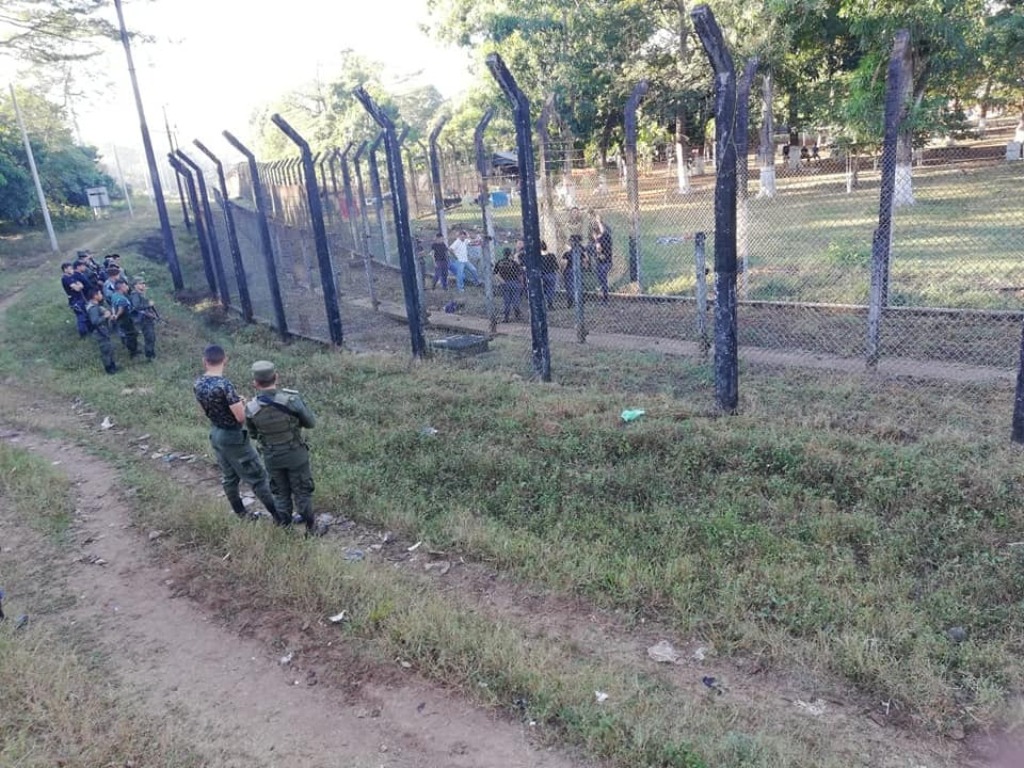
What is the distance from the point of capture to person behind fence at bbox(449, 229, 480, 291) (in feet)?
43.7

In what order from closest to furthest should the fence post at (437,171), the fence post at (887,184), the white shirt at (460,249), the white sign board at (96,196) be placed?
the fence post at (887,184), the fence post at (437,171), the white shirt at (460,249), the white sign board at (96,196)

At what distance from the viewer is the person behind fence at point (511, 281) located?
10.6 m

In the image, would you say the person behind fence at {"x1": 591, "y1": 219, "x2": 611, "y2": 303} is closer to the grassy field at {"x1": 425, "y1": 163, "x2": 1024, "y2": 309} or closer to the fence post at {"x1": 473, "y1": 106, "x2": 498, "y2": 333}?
the grassy field at {"x1": 425, "y1": 163, "x2": 1024, "y2": 309}

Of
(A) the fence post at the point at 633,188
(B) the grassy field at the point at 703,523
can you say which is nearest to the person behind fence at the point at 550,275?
(A) the fence post at the point at 633,188

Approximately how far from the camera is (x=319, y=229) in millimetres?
8656

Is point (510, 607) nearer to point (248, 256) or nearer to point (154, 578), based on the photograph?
point (154, 578)

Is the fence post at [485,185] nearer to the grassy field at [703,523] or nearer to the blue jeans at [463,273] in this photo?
the blue jeans at [463,273]

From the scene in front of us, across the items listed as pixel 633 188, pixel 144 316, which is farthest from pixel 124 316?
pixel 633 188

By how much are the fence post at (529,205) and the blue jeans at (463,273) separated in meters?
6.45

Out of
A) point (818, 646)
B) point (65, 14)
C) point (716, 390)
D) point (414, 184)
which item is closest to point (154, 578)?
point (818, 646)

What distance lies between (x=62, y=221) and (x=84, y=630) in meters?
32.4

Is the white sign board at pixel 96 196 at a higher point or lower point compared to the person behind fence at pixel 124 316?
higher

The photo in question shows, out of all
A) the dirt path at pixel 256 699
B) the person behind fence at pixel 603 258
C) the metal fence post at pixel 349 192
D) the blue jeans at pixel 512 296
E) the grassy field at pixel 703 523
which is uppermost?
the metal fence post at pixel 349 192

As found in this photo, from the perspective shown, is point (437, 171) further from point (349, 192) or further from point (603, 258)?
point (603, 258)
